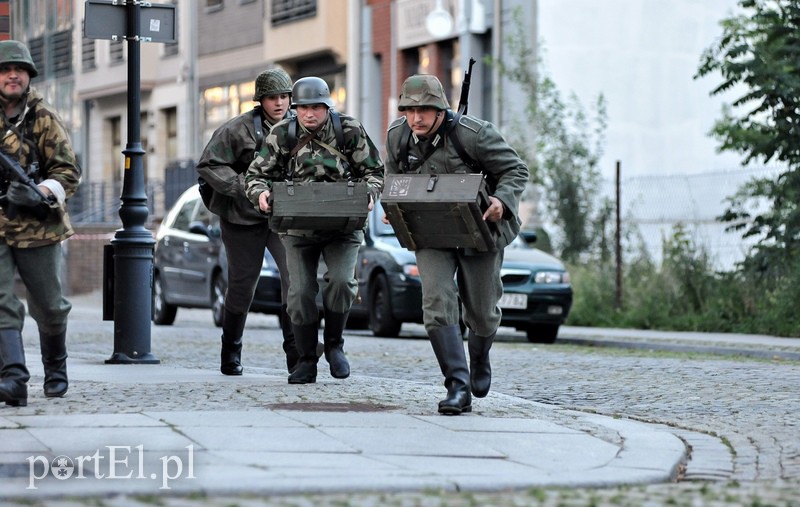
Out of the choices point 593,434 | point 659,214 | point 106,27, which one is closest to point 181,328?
point 659,214

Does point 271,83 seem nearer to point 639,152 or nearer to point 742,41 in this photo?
point 742,41

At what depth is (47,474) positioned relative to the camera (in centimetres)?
647

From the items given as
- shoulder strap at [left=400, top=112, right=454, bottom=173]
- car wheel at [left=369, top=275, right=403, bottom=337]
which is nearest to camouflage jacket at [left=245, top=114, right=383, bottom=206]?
shoulder strap at [left=400, top=112, right=454, bottom=173]

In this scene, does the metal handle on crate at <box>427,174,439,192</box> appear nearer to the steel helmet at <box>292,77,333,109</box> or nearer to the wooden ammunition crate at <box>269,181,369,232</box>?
the wooden ammunition crate at <box>269,181,369,232</box>

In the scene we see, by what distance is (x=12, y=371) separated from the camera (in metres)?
8.93

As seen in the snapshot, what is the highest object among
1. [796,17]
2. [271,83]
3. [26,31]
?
[26,31]

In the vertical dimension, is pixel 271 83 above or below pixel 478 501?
above

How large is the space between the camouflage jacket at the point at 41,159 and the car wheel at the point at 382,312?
32.2 ft

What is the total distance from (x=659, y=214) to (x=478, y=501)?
18.9m

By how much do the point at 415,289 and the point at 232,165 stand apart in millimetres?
7615

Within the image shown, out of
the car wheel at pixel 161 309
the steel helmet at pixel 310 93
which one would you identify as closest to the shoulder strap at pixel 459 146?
the steel helmet at pixel 310 93

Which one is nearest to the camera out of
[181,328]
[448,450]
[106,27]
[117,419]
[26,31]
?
[448,450]

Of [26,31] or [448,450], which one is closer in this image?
[448,450]

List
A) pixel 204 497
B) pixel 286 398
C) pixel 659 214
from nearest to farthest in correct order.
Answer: pixel 204 497
pixel 286 398
pixel 659 214
